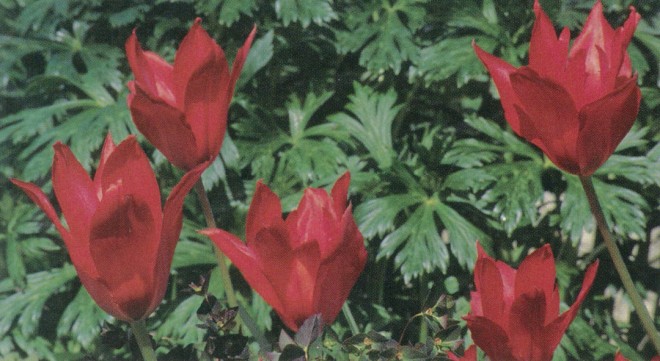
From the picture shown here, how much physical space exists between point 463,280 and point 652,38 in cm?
56

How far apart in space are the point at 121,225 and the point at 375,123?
1108 millimetres

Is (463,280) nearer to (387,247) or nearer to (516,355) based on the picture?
(387,247)

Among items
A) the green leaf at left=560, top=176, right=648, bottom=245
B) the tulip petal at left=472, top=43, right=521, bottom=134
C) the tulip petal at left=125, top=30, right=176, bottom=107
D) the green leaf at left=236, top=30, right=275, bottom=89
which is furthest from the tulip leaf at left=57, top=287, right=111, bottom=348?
the tulip petal at left=472, top=43, right=521, bottom=134

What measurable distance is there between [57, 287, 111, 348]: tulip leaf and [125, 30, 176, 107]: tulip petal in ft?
3.00

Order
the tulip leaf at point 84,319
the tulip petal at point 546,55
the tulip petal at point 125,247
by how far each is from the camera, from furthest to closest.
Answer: the tulip leaf at point 84,319 → the tulip petal at point 546,55 → the tulip petal at point 125,247

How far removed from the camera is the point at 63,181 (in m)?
0.72

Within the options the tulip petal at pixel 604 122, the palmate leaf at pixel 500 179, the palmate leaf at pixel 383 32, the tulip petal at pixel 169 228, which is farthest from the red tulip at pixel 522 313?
the palmate leaf at pixel 383 32

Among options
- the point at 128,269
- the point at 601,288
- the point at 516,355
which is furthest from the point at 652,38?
the point at 128,269

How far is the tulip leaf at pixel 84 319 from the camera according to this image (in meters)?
1.71

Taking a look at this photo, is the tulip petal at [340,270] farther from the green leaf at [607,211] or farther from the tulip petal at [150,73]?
the green leaf at [607,211]

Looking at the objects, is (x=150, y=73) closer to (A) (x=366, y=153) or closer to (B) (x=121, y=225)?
(B) (x=121, y=225)

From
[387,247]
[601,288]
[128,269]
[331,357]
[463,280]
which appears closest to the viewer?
[128,269]

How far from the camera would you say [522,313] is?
75cm

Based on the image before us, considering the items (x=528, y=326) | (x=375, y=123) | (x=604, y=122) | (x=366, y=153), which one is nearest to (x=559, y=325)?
(x=528, y=326)
